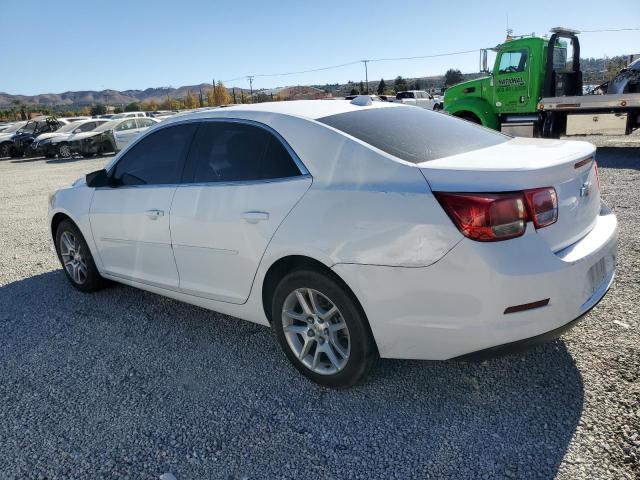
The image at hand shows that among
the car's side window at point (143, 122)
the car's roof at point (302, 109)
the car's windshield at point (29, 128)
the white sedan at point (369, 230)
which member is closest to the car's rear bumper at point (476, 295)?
the white sedan at point (369, 230)

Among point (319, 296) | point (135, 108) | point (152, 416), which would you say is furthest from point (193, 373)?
point (135, 108)

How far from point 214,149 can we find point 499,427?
8.01 feet

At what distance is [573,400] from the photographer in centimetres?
267

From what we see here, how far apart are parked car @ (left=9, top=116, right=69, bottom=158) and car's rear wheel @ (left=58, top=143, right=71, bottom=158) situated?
3.92 m

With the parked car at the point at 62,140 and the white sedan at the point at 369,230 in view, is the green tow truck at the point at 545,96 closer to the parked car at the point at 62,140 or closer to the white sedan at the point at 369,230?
the white sedan at the point at 369,230

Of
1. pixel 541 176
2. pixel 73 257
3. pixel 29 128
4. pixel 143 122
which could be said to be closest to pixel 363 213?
pixel 541 176

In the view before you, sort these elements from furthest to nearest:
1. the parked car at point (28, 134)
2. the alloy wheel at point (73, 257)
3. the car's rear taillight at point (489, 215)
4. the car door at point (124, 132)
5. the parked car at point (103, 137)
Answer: the parked car at point (28, 134) → the parked car at point (103, 137) → the car door at point (124, 132) → the alloy wheel at point (73, 257) → the car's rear taillight at point (489, 215)

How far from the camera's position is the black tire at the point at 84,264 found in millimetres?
4605

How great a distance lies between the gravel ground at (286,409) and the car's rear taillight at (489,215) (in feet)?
3.25

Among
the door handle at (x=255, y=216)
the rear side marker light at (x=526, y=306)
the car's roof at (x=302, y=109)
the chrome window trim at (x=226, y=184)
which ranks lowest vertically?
the rear side marker light at (x=526, y=306)

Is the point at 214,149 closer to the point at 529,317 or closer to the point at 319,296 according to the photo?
the point at 319,296

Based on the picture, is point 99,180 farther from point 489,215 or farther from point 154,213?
point 489,215

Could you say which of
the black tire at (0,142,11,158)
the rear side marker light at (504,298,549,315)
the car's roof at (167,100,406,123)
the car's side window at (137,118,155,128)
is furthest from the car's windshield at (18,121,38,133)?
the rear side marker light at (504,298,549,315)

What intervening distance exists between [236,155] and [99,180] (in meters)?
1.66
